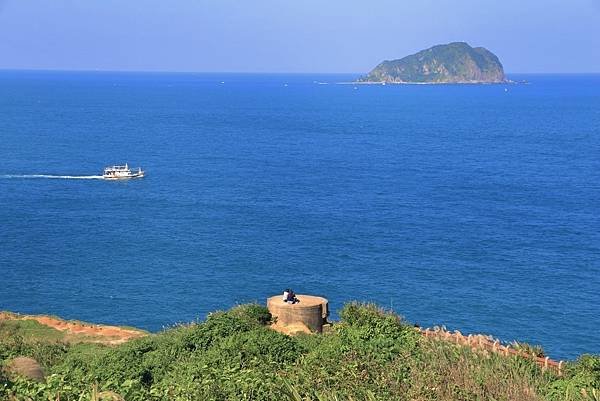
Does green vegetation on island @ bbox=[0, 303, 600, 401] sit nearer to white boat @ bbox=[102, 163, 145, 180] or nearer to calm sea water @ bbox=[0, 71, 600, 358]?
calm sea water @ bbox=[0, 71, 600, 358]

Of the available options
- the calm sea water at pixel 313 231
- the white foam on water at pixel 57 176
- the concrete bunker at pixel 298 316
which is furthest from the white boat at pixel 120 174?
the concrete bunker at pixel 298 316

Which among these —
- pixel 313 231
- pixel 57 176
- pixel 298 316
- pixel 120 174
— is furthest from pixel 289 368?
pixel 57 176

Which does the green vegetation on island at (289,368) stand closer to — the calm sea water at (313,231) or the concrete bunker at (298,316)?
the concrete bunker at (298,316)

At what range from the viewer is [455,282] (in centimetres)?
5166

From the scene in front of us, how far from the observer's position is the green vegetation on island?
13.2 m

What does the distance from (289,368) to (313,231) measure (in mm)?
46664

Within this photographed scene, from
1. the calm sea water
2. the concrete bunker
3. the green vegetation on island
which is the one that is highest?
the green vegetation on island

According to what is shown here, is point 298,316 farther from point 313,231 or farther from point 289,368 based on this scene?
point 313,231

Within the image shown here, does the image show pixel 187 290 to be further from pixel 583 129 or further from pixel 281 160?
pixel 583 129

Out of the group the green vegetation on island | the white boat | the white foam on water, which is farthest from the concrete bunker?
the white foam on water

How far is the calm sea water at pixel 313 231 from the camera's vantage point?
47500 millimetres

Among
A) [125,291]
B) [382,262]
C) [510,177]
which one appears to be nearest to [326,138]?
[510,177]

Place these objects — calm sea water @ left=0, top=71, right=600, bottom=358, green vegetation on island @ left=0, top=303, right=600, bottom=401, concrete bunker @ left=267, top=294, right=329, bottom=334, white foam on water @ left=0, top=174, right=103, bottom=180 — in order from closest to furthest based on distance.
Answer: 1. green vegetation on island @ left=0, top=303, right=600, bottom=401
2. concrete bunker @ left=267, top=294, right=329, bottom=334
3. calm sea water @ left=0, top=71, right=600, bottom=358
4. white foam on water @ left=0, top=174, right=103, bottom=180

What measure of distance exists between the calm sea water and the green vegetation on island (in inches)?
830
